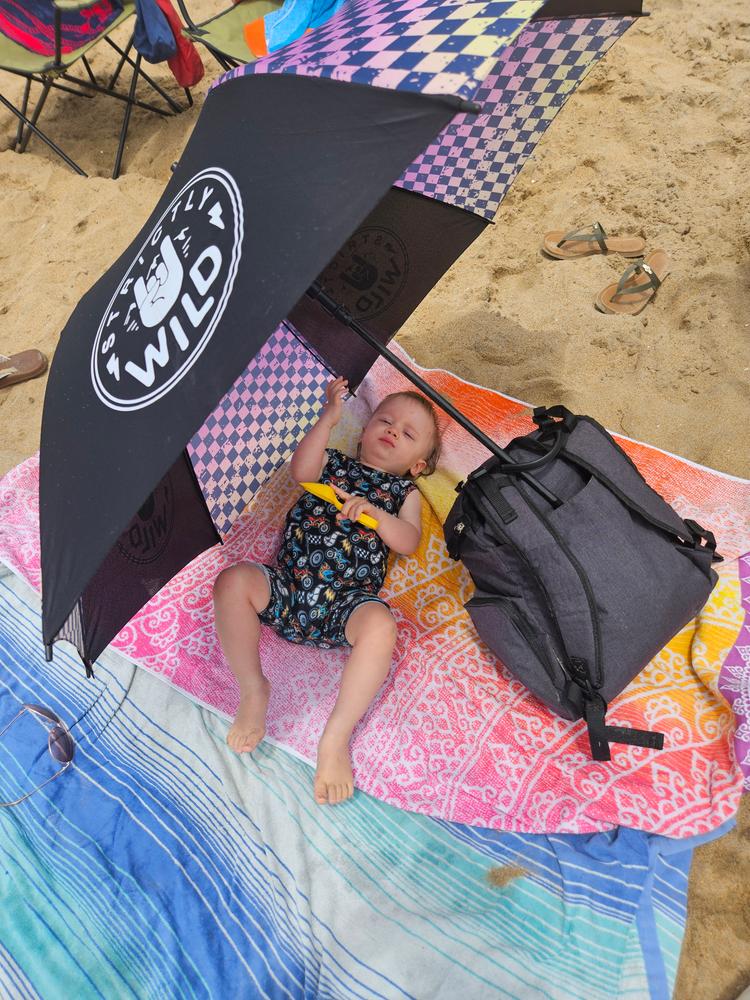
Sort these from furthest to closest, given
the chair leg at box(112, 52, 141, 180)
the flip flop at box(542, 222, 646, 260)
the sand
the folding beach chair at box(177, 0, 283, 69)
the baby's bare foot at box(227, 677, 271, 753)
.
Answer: the chair leg at box(112, 52, 141, 180) → the folding beach chair at box(177, 0, 283, 69) → the flip flop at box(542, 222, 646, 260) → the sand → the baby's bare foot at box(227, 677, 271, 753)

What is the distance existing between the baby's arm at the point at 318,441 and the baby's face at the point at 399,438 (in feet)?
0.64

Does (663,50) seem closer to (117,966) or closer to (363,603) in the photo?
(363,603)

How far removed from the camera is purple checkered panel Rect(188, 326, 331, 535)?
7.12ft

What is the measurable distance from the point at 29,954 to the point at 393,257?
2236 millimetres

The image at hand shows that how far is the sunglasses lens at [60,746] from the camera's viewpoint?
83.7 inches

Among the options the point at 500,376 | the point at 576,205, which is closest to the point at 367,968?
the point at 500,376

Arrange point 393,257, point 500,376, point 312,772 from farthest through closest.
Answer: point 500,376 → point 393,257 → point 312,772

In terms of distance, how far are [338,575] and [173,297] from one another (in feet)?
3.86

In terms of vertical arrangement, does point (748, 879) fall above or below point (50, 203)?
below

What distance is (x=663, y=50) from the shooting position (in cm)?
395

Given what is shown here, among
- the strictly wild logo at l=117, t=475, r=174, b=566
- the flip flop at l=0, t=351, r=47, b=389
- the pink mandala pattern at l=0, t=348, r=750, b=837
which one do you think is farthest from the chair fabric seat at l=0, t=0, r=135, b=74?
the strictly wild logo at l=117, t=475, r=174, b=566

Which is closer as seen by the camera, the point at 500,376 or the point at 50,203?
the point at 500,376

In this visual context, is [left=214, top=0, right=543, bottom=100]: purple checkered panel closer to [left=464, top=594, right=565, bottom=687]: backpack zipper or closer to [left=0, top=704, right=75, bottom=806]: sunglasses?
[left=464, top=594, right=565, bottom=687]: backpack zipper

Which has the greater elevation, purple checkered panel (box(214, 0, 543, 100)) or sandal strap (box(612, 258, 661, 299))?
purple checkered panel (box(214, 0, 543, 100))
